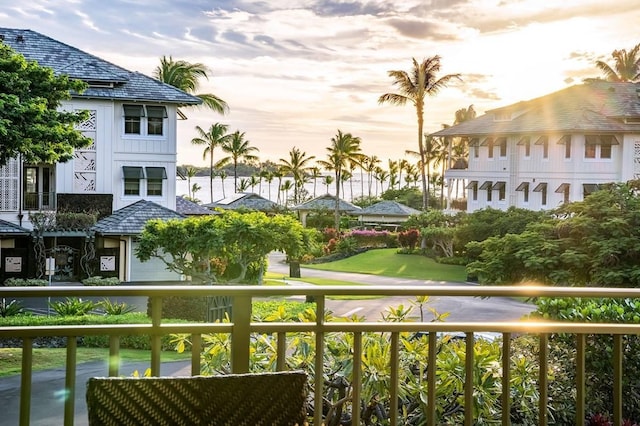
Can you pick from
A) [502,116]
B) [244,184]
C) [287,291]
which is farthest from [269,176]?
[287,291]

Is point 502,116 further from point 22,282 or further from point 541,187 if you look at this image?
point 22,282

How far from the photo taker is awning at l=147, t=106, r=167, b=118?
73.4ft

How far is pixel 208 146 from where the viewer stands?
1786 inches

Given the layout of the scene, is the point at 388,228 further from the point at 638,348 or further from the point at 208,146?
the point at 638,348

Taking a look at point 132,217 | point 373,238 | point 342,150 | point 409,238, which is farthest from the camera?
point 342,150

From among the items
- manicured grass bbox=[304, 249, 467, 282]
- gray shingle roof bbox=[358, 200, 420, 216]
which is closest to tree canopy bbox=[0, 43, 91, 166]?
manicured grass bbox=[304, 249, 467, 282]

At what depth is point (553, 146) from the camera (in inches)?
1134

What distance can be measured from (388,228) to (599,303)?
3399 centimetres

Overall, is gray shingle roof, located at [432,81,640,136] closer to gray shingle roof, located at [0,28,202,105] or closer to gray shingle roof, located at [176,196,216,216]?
gray shingle roof, located at [176,196,216,216]

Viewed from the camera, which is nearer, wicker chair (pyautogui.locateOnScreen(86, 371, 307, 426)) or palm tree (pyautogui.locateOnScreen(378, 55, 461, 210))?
wicker chair (pyautogui.locateOnScreen(86, 371, 307, 426))

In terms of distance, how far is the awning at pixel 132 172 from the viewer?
22156 millimetres

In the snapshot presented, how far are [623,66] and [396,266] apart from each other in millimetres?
20571

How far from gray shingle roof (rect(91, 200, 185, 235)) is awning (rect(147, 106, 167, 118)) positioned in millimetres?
2781

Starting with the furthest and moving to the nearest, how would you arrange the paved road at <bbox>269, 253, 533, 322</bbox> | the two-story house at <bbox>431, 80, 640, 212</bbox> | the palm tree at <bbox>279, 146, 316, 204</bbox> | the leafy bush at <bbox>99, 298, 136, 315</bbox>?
1. the palm tree at <bbox>279, 146, 316, 204</bbox>
2. the two-story house at <bbox>431, 80, 640, 212</bbox>
3. the paved road at <bbox>269, 253, 533, 322</bbox>
4. the leafy bush at <bbox>99, 298, 136, 315</bbox>
